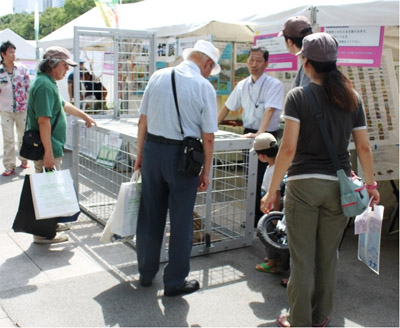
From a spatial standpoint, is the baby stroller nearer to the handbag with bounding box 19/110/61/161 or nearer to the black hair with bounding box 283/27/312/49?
the black hair with bounding box 283/27/312/49

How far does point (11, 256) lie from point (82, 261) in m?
0.66

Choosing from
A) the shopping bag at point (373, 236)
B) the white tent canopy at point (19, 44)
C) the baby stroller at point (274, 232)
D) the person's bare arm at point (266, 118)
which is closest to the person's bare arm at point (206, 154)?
the baby stroller at point (274, 232)

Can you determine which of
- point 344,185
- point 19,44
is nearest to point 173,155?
point 344,185

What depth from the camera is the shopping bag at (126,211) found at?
11.7 feet

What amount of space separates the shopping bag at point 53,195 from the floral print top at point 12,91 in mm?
3903

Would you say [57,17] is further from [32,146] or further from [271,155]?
[271,155]

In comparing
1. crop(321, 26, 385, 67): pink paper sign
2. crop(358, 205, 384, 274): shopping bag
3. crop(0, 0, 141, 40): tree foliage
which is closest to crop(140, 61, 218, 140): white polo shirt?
crop(358, 205, 384, 274): shopping bag

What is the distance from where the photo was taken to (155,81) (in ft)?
10.9

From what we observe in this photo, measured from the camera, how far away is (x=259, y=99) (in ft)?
16.4

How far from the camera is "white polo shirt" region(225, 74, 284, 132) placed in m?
4.88

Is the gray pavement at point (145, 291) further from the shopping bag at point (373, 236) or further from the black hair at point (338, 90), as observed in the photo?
the black hair at point (338, 90)

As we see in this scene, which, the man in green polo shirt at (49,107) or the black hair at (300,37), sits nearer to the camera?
the black hair at (300,37)

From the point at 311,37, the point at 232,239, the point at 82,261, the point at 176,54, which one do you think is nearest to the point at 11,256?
the point at 82,261

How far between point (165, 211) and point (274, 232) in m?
0.92
